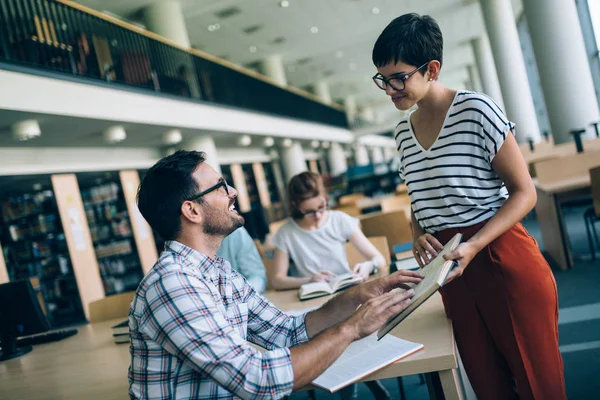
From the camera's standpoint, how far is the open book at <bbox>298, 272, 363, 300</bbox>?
2.19 m

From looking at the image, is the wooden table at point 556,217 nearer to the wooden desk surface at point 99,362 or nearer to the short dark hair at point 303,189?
the short dark hair at point 303,189

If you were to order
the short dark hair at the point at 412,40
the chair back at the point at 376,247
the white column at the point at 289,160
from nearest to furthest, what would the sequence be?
the short dark hair at the point at 412,40 → the chair back at the point at 376,247 → the white column at the point at 289,160

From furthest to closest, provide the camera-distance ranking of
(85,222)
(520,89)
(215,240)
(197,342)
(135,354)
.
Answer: (520,89) < (85,222) < (215,240) < (135,354) < (197,342)

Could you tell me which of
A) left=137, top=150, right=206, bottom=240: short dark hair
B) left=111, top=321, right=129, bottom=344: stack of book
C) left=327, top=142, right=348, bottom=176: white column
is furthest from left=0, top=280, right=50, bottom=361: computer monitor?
left=327, top=142, right=348, bottom=176: white column

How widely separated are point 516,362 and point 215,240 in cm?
88

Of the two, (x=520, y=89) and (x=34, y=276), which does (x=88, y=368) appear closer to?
(x=34, y=276)

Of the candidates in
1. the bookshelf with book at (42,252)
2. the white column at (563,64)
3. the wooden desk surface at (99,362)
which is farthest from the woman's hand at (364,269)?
the white column at (563,64)

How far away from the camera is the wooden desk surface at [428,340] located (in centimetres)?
124

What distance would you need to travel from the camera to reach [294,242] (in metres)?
2.84

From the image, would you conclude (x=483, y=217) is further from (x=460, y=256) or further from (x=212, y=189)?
(x=212, y=189)

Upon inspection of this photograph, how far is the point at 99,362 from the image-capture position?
6.94 feet

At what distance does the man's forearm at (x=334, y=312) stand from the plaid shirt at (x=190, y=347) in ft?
1.13

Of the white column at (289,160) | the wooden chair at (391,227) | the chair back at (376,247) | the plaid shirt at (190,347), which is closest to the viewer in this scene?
the plaid shirt at (190,347)

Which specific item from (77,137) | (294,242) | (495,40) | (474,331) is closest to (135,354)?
(474,331)
